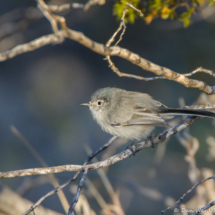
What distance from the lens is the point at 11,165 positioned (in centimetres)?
542

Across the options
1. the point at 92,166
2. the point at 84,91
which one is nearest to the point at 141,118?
the point at 92,166

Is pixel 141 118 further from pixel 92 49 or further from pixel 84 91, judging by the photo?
pixel 84 91

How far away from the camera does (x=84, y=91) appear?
657cm

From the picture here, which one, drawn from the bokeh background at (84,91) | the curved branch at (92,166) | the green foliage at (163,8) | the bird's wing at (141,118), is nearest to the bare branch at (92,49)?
the curved branch at (92,166)

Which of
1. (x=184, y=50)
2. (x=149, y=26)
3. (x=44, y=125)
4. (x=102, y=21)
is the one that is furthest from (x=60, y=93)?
A: (x=184, y=50)

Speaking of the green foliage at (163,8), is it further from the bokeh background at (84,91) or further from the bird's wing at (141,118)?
the bokeh background at (84,91)

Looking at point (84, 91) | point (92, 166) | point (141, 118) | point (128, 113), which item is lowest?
point (92, 166)

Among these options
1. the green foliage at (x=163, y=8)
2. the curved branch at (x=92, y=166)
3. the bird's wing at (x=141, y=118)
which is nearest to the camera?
the curved branch at (x=92, y=166)

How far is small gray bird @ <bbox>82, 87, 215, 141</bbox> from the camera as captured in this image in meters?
2.80

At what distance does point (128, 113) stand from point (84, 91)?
12.3ft

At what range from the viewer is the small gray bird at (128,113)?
280 centimetres

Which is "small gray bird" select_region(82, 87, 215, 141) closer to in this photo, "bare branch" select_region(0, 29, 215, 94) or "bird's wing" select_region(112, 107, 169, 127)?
"bird's wing" select_region(112, 107, 169, 127)

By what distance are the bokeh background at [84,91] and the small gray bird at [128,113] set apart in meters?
2.06

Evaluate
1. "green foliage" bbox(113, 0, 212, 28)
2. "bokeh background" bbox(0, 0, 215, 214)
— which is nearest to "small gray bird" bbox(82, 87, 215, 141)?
"green foliage" bbox(113, 0, 212, 28)
